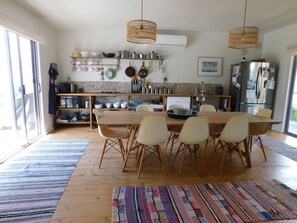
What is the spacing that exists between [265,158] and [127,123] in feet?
7.76

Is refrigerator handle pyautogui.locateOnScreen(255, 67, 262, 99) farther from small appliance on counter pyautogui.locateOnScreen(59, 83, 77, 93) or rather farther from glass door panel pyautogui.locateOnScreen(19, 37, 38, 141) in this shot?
glass door panel pyautogui.locateOnScreen(19, 37, 38, 141)

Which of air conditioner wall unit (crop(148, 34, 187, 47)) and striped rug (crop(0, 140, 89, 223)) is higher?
air conditioner wall unit (crop(148, 34, 187, 47))

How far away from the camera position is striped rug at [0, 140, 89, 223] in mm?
1845

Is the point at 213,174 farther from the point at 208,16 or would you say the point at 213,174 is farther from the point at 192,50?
the point at 192,50

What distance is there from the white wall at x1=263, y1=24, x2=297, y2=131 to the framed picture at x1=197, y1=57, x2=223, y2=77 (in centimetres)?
131

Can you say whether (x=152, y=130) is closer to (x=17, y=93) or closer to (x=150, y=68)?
(x=17, y=93)

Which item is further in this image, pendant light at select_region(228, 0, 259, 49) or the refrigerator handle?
the refrigerator handle

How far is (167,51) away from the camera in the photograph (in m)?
5.29

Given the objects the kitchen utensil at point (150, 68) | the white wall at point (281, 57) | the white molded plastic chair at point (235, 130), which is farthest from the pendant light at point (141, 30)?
the white wall at point (281, 57)

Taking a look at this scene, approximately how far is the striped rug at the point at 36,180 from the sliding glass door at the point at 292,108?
4754mm

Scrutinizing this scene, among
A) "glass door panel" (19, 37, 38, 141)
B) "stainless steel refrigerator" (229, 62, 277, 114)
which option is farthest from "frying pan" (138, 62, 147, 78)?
"glass door panel" (19, 37, 38, 141)

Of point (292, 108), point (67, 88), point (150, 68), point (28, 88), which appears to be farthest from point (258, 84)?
point (28, 88)

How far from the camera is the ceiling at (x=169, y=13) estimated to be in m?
3.26

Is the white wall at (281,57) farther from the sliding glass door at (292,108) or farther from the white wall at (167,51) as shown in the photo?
the white wall at (167,51)
